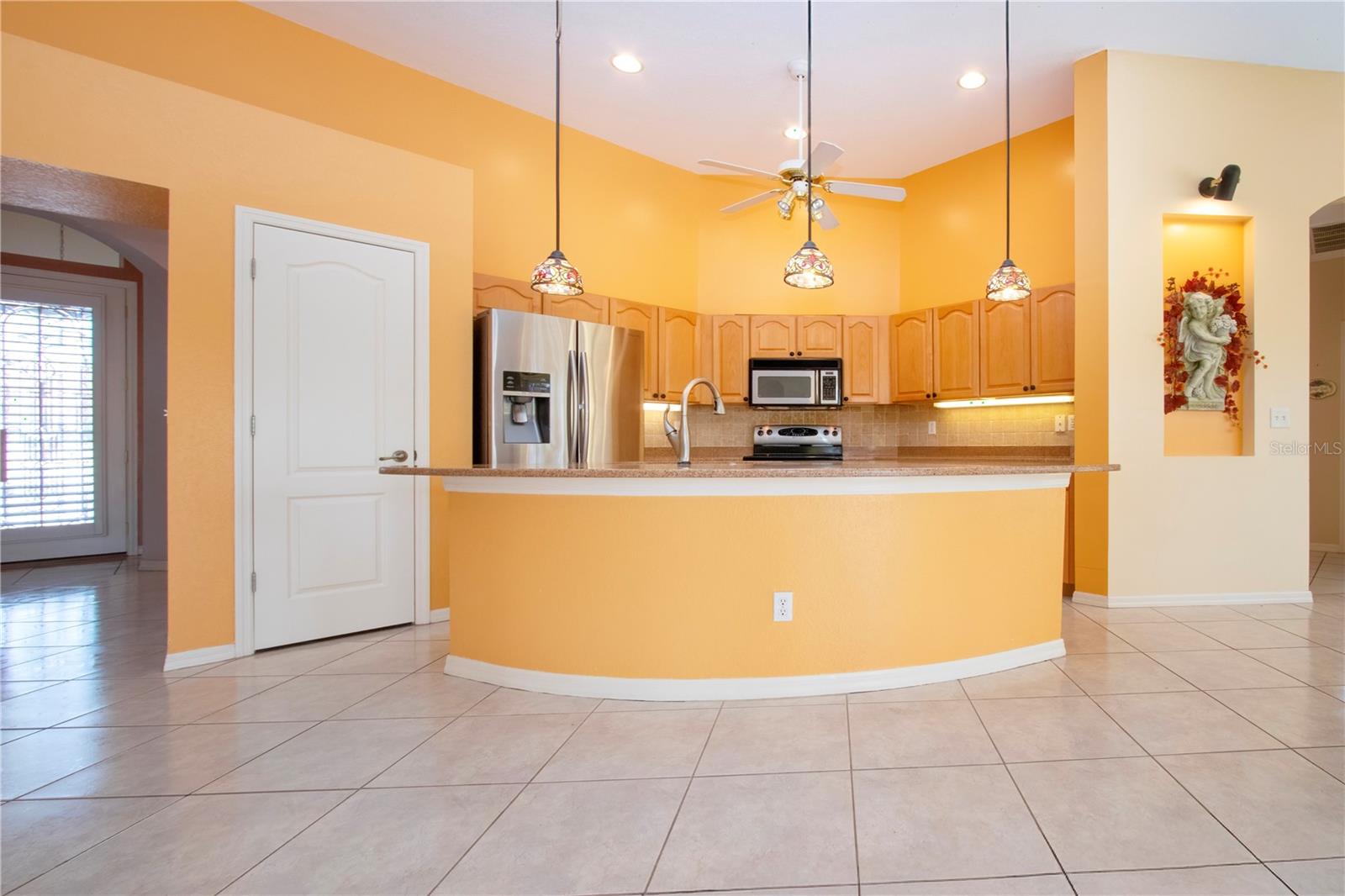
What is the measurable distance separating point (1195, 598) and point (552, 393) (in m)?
4.24

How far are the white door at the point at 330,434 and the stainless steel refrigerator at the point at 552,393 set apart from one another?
0.44 meters

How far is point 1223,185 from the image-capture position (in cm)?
388

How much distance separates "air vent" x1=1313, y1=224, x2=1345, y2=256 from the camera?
548 centimetres

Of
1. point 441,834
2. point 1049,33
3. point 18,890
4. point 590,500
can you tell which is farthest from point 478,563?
point 1049,33

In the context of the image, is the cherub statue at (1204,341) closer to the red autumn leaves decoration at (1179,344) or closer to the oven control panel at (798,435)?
the red autumn leaves decoration at (1179,344)

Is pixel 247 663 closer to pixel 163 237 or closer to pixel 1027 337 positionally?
pixel 163 237

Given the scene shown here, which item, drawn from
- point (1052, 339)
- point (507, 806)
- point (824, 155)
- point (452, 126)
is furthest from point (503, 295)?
point (1052, 339)

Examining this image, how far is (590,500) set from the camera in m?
2.54

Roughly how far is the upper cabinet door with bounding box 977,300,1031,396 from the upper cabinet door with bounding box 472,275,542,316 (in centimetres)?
334

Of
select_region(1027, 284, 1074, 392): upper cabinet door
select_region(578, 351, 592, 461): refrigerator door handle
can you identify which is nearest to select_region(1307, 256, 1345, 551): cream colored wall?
select_region(1027, 284, 1074, 392): upper cabinet door

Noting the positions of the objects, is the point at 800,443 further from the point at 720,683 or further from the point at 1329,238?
the point at 1329,238

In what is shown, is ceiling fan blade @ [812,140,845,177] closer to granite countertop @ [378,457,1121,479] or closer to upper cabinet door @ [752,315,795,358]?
granite countertop @ [378,457,1121,479]

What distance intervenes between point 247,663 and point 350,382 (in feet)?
4.78

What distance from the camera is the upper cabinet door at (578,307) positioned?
4.48 meters
